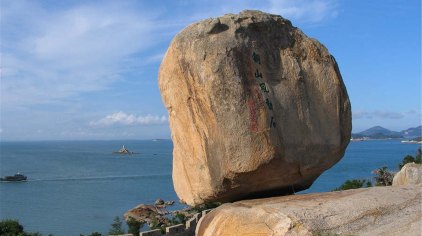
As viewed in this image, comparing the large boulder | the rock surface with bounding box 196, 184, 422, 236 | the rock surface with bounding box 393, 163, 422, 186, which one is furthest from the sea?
the rock surface with bounding box 196, 184, 422, 236

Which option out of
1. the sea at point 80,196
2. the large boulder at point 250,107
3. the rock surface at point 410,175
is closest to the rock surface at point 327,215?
the large boulder at point 250,107

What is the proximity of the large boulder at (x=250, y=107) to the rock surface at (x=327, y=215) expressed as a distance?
61 centimetres

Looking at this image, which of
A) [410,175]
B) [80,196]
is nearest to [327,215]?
[410,175]

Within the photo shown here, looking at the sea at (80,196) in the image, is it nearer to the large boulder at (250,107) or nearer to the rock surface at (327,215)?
the large boulder at (250,107)

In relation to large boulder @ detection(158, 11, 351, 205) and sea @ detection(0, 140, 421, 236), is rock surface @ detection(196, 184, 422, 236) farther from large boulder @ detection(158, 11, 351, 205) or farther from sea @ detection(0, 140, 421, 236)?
sea @ detection(0, 140, 421, 236)

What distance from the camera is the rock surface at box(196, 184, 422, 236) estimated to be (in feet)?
20.2

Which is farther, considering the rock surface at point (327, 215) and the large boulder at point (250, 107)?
the large boulder at point (250, 107)

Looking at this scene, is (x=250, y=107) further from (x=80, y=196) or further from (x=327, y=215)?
(x=80, y=196)

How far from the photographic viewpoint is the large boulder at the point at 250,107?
7.06 metres

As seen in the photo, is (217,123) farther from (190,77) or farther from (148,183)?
(148,183)

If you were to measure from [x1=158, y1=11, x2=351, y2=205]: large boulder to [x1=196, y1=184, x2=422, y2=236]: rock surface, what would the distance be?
0.61 m

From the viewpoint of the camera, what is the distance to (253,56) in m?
7.52

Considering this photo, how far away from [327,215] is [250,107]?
6.06 feet

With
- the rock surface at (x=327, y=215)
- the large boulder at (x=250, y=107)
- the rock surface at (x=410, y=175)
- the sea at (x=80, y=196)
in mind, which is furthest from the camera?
the sea at (x=80, y=196)
